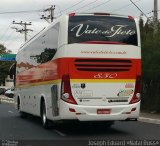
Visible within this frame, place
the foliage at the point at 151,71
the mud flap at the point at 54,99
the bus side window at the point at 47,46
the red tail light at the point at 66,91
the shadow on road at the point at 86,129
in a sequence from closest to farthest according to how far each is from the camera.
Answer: the red tail light at the point at 66,91 < the mud flap at the point at 54,99 < the shadow on road at the point at 86,129 < the bus side window at the point at 47,46 < the foliage at the point at 151,71

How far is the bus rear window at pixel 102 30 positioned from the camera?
1634cm

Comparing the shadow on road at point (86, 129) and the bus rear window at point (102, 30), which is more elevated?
the bus rear window at point (102, 30)

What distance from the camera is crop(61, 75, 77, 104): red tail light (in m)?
16.1

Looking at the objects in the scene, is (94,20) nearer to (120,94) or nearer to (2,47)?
(120,94)

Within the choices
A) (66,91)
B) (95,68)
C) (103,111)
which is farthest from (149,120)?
(66,91)

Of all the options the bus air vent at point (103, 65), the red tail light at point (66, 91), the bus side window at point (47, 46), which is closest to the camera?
the red tail light at point (66, 91)

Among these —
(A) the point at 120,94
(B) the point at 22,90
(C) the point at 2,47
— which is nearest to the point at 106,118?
(A) the point at 120,94

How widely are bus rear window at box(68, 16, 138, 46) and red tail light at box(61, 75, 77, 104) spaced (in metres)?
1.19

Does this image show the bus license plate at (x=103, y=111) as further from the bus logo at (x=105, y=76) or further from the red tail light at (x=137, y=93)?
the bus logo at (x=105, y=76)

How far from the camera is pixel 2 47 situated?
130 meters

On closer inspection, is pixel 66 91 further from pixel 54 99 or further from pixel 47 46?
pixel 47 46

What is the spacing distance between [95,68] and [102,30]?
4.19 ft

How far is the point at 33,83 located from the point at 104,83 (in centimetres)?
538

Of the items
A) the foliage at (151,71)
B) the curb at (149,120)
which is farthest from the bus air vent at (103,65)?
the foliage at (151,71)
